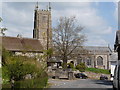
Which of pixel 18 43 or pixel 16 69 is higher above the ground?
pixel 18 43

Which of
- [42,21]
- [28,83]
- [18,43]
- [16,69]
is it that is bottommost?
[28,83]

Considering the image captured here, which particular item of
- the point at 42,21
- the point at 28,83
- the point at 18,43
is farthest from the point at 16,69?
the point at 42,21

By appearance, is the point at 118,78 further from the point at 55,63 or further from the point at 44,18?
the point at 44,18

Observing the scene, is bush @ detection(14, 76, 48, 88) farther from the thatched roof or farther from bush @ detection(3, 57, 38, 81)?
the thatched roof

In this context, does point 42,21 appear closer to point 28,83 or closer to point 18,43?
point 18,43

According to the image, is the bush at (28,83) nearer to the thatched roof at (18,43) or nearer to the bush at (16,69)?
the bush at (16,69)

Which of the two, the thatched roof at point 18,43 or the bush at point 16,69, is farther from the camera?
the thatched roof at point 18,43

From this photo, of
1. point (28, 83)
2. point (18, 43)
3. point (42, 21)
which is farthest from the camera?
point (42, 21)

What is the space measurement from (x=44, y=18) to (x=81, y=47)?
142 ft

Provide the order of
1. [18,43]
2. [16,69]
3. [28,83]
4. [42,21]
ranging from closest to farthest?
[28,83], [16,69], [18,43], [42,21]

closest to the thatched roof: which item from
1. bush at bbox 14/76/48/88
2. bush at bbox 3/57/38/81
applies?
bush at bbox 14/76/48/88

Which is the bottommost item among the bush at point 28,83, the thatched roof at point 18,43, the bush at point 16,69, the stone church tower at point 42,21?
the bush at point 28,83

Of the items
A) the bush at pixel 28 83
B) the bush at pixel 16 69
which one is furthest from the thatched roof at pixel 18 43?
the bush at pixel 16 69

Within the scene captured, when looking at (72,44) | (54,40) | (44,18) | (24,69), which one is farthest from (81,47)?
(44,18)
